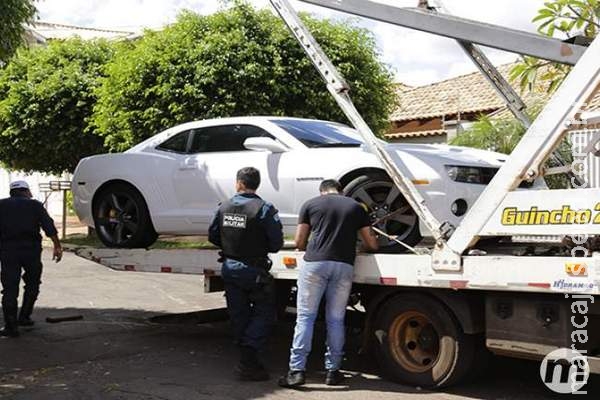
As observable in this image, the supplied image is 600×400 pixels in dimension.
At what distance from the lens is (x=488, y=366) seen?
616 cm

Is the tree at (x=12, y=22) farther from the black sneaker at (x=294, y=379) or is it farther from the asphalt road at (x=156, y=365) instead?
the black sneaker at (x=294, y=379)

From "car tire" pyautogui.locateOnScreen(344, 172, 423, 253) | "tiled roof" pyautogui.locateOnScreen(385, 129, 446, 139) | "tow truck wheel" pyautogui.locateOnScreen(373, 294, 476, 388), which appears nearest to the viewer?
"tow truck wheel" pyautogui.locateOnScreen(373, 294, 476, 388)

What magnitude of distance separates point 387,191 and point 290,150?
1.08 meters

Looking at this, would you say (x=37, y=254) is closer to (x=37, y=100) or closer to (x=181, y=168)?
(x=181, y=168)

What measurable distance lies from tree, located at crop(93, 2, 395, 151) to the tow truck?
6808mm

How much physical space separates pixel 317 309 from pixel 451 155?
1.68m

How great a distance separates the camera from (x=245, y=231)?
6.34m

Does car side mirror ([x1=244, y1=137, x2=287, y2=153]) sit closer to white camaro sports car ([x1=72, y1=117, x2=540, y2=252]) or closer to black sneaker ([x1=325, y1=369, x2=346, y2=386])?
white camaro sports car ([x1=72, y1=117, x2=540, y2=252])

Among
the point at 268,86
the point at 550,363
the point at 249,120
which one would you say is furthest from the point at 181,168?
the point at 268,86

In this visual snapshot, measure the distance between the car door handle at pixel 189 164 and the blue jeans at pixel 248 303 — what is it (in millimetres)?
1426

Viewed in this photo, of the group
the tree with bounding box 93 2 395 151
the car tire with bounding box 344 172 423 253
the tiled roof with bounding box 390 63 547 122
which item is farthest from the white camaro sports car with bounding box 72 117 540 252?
the tiled roof with bounding box 390 63 547 122

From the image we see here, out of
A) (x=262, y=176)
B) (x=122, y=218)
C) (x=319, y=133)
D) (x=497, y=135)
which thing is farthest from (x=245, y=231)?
(x=497, y=135)

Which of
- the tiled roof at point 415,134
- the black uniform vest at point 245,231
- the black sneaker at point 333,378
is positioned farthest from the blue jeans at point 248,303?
the tiled roof at point 415,134

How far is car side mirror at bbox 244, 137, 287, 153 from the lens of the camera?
275 inches
